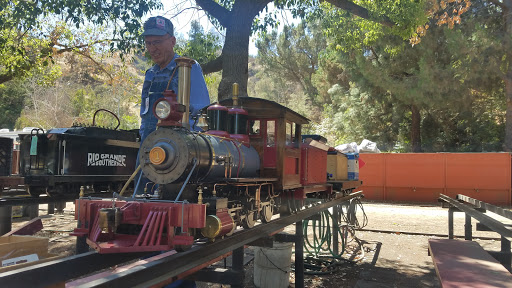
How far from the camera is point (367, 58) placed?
22328mm

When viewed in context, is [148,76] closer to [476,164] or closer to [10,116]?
[476,164]

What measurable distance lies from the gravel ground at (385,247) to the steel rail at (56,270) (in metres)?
3.59

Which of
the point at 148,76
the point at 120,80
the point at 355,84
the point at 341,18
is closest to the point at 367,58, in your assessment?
the point at 355,84

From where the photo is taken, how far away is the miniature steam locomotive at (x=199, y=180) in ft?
9.87

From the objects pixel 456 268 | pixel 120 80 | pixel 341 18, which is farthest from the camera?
pixel 120 80

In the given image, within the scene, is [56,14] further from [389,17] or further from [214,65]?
[389,17]

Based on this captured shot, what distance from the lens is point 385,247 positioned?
29.9 feet

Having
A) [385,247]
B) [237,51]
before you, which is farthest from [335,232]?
[237,51]

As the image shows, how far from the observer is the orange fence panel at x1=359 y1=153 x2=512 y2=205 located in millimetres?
15453

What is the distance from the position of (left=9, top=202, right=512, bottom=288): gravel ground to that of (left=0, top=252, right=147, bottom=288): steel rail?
3590 mm

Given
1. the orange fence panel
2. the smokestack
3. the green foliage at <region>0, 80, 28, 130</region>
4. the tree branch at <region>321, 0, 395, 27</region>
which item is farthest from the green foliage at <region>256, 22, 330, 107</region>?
the smokestack

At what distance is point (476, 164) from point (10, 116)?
1513 inches

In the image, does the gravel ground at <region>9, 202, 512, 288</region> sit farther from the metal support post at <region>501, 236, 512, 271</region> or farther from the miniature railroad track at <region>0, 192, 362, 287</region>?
the miniature railroad track at <region>0, 192, 362, 287</region>

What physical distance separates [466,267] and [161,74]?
13.0ft
